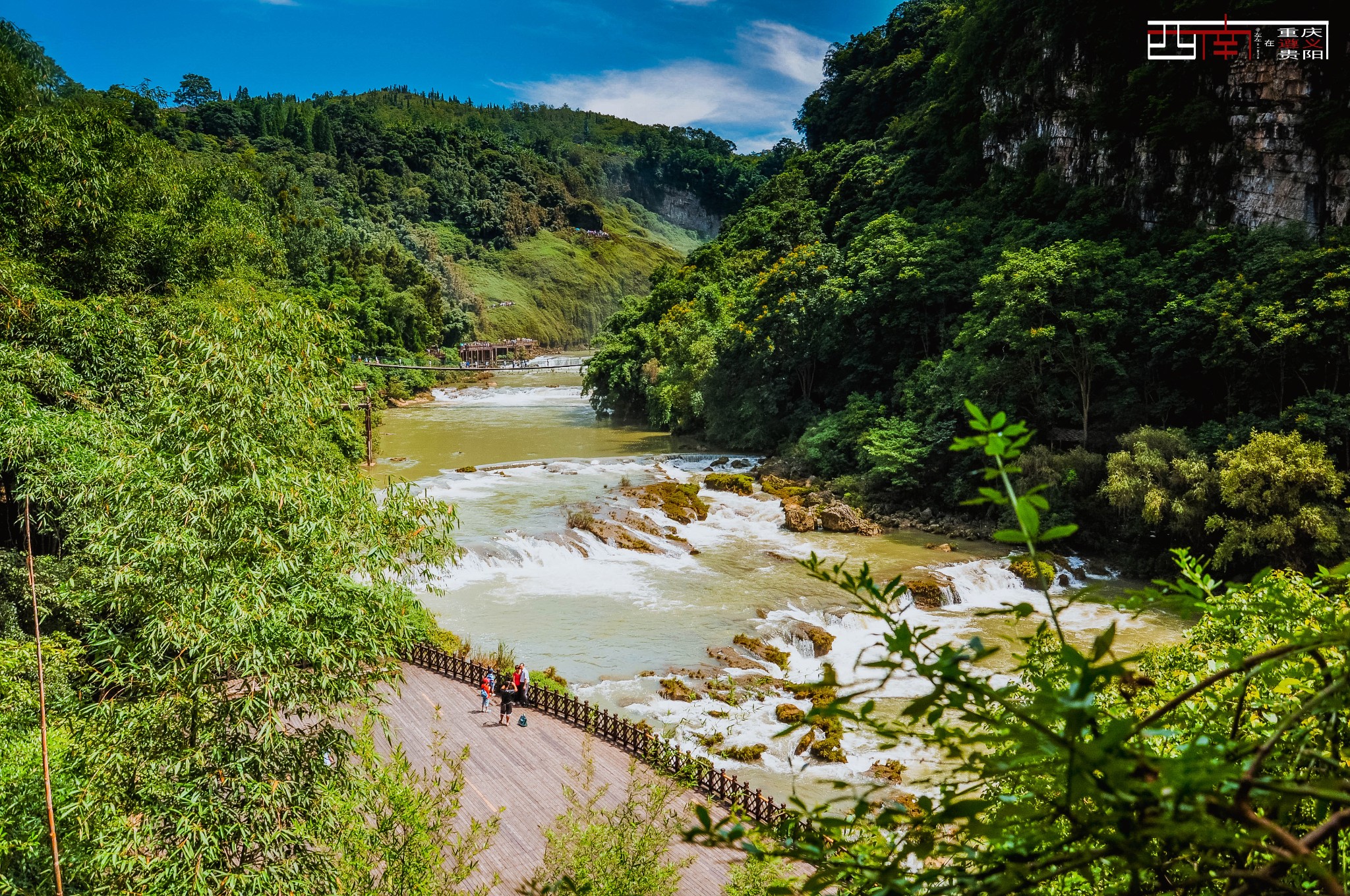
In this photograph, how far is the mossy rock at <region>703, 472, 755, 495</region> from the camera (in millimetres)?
27797

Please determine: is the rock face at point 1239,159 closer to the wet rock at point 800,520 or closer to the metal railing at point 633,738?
the wet rock at point 800,520

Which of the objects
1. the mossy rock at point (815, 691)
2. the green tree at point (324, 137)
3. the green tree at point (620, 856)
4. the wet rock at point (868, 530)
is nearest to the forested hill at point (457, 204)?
the green tree at point (324, 137)

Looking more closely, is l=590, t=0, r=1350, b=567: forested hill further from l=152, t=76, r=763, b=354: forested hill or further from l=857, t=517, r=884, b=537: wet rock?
l=152, t=76, r=763, b=354: forested hill

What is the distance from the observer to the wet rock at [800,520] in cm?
2411

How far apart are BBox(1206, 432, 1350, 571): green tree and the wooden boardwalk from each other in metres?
13.1

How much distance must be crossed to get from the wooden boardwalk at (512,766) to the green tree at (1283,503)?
42.8 ft

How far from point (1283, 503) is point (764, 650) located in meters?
11.3

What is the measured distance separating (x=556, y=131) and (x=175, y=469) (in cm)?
18588

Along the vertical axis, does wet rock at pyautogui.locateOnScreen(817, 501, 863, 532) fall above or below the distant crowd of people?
above

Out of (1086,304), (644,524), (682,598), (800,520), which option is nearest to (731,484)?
(800,520)

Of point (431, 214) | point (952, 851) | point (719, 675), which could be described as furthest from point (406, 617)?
point (431, 214)

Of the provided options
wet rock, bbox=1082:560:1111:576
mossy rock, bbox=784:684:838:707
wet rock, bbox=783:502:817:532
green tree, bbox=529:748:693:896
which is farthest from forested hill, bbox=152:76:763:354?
mossy rock, bbox=784:684:838:707

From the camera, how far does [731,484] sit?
28.3 meters

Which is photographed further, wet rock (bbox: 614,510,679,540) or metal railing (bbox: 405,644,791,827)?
wet rock (bbox: 614,510,679,540)
